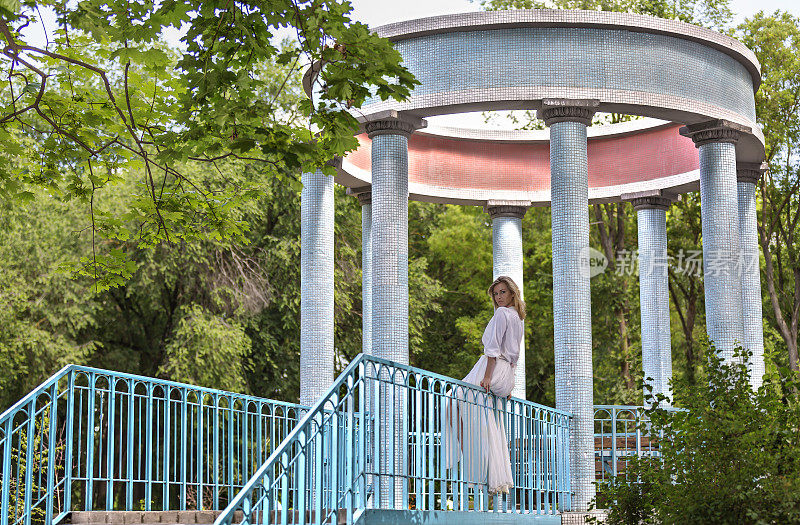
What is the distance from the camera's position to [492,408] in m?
11.1

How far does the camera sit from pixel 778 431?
903cm

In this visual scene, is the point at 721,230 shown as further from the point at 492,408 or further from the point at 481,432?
the point at 481,432

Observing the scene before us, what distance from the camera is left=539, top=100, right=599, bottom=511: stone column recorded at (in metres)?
15.0

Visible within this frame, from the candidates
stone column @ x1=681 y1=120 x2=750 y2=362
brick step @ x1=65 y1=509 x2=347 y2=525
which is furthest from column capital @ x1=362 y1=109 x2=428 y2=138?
brick step @ x1=65 y1=509 x2=347 y2=525

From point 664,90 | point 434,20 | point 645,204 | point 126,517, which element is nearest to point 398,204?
point 434,20

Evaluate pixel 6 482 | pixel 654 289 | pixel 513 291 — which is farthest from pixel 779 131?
pixel 6 482

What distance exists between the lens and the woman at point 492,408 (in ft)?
33.8

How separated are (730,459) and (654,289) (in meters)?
12.9

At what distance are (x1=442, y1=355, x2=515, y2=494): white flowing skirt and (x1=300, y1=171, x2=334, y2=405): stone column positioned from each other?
6.31 meters

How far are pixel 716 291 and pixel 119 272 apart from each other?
9.79 m

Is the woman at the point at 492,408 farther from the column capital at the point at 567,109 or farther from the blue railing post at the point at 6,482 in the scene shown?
the column capital at the point at 567,109

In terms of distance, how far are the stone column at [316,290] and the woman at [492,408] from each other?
6.29 metres

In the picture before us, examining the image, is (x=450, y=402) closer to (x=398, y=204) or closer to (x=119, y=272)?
(x=119, y=272)

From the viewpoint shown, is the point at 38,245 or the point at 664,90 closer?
the point at 664,90
